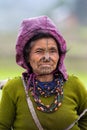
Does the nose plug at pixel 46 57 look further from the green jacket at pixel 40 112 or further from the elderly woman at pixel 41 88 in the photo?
the green jacket at pixel 40 112

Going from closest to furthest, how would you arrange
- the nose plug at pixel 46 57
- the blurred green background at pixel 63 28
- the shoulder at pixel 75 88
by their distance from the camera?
1. the nose plug at pixel 46 57
2. the shoulder at pixel 75 88
3. the blurred green background at pixel 63 28

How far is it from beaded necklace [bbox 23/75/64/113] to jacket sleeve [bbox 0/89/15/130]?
0.12 meters

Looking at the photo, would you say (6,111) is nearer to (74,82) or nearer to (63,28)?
(74,82)

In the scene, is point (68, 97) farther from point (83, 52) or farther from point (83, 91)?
point (83, 52)

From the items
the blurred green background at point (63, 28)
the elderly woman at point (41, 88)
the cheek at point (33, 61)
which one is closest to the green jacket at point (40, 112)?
the elderly woman at point (41, 88)

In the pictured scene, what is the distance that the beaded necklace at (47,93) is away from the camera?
2.71 m

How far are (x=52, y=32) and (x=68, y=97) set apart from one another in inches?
13.0

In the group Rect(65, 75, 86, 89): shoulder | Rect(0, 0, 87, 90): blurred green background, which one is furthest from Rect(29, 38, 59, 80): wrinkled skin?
Rect(0, 0, 87, 90): blurred green background

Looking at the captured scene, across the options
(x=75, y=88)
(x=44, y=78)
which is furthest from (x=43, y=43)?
(x=75, y=88)

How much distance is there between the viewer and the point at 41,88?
8.95ft

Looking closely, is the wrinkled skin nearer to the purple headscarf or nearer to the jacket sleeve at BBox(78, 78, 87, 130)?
the purple headscarf

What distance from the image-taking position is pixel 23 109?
108 inches

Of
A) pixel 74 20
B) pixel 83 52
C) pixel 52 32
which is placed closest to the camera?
pixel 52 32

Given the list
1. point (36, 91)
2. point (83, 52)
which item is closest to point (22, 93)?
point (36, 91)
